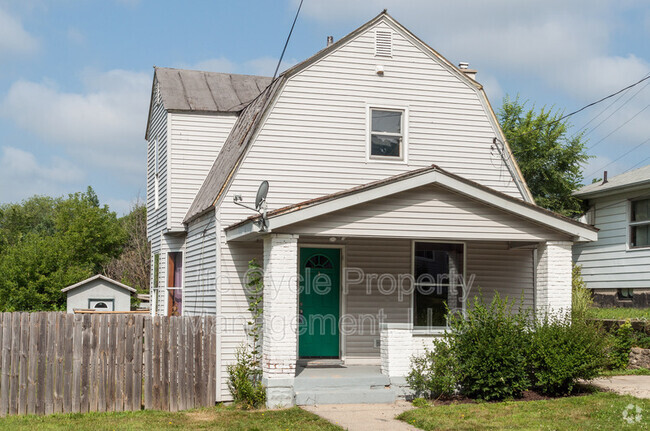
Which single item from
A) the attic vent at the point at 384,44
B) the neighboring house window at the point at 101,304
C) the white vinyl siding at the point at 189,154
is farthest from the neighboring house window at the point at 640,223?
the neighboring house window at the point at 101,304

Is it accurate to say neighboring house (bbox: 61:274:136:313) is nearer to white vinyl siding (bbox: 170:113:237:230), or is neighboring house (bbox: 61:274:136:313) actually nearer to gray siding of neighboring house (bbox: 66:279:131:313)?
gray siding of neighboring house (bbox: 66:279:131:313)

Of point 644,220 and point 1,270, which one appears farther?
point 1,270

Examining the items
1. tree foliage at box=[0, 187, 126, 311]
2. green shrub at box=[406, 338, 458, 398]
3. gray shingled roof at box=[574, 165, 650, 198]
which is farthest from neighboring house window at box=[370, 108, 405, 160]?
tree foliage at box=[0, 187, 126, 311]

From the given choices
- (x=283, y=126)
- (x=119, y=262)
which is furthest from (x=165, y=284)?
(x=119, y=262)

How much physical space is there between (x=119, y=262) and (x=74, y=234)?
5.62 metres

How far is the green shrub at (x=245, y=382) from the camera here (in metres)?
11.6

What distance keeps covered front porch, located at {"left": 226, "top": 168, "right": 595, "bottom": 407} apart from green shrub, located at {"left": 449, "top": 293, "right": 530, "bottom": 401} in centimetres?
58

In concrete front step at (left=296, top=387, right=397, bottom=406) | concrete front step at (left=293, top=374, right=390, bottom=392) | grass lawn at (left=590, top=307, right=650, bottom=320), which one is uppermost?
grass lawn at (left=590, top=307, right=650, bottom=320)

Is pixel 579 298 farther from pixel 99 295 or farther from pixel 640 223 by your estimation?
pixel 99 295

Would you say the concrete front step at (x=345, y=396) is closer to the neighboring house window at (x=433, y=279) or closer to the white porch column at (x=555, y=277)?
the neighboring house window at (x=433, y=279)

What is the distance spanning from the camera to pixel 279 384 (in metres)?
11.4

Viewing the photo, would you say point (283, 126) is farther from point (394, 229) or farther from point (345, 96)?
point (394, 229)

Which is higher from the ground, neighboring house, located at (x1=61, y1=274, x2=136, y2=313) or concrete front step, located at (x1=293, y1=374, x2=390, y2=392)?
neighboring house, located at (x1=61, y1=274, x2=136, y2=313)

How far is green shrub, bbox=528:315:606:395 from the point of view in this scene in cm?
1144
